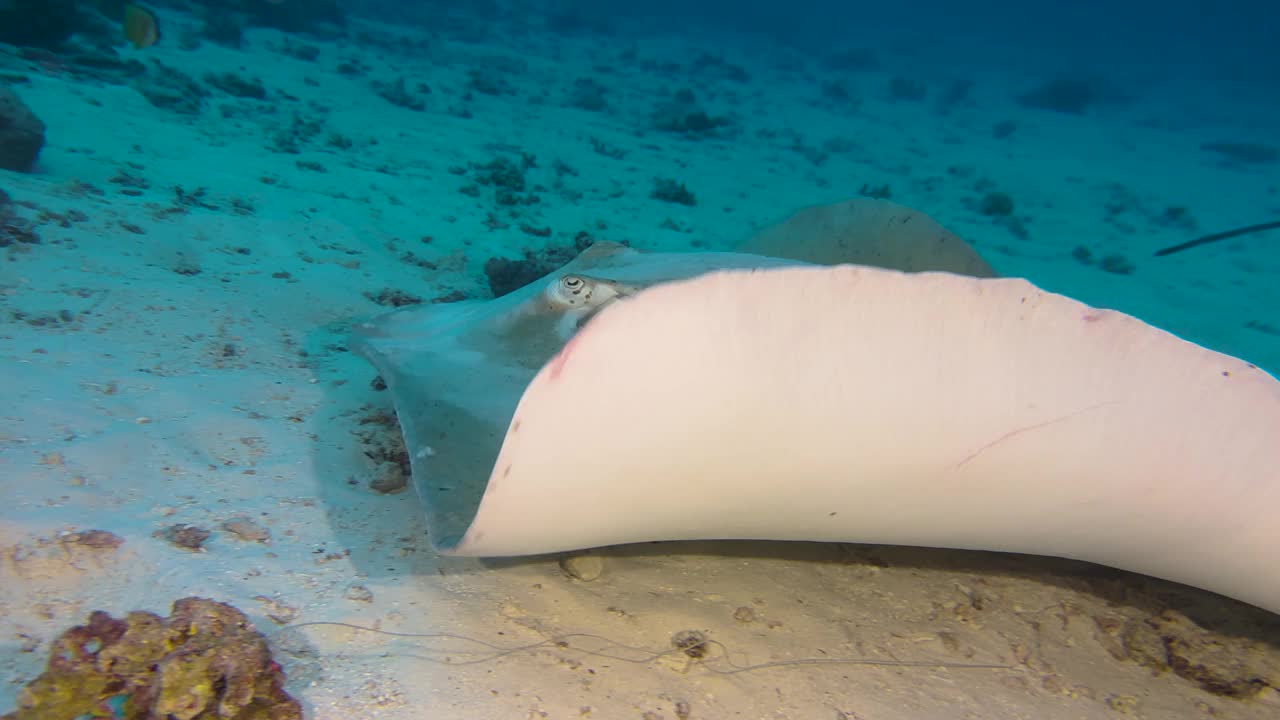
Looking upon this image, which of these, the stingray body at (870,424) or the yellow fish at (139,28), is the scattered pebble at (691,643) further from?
the yellow fish at (139,28)

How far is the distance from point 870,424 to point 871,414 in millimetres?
23

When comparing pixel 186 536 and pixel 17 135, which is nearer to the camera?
pixel 186 536

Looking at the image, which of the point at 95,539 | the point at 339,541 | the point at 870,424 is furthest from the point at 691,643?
the point at 95,539

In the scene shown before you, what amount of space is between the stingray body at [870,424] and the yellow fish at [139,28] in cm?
1239

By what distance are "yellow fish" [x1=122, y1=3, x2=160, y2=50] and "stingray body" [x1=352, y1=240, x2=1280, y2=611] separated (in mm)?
12395

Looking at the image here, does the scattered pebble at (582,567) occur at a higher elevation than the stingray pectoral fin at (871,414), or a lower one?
lower

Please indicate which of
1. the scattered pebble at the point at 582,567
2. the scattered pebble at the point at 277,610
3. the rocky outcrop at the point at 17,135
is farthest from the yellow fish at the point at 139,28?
the scattered pebble at the point at 582,567

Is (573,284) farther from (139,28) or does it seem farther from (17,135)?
(139,28)

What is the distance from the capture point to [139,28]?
10.5 m

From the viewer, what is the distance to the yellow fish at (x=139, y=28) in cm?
1030

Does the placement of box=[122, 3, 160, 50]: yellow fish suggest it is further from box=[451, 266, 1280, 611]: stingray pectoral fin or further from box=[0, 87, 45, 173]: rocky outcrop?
box=[451, 266, 1280, 611]: stingray pectoral fin

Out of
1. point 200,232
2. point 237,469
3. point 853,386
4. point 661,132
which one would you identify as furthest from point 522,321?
point 661,132

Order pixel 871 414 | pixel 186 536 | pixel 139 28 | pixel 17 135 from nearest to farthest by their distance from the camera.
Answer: pixel 871 414, pixel 186 536, pixel 17 135, pixel 139 28

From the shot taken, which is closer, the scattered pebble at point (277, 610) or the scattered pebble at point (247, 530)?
the scattered pebble at point (277, 610)
